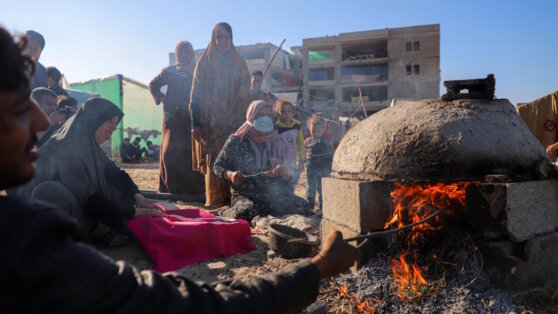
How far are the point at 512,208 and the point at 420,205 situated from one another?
1.91ft

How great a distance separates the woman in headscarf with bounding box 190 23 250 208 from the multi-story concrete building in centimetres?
2457

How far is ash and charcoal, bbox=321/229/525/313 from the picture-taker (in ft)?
7.61

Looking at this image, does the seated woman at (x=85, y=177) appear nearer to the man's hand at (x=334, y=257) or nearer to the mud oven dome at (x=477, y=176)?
the mud oven dome at (x=477, y=176)

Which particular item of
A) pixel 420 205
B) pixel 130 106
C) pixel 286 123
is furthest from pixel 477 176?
pixel 130 106

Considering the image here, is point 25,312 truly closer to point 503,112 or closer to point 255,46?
point 503,112

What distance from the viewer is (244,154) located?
4848 millimetres

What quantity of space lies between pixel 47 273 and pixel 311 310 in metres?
1.60

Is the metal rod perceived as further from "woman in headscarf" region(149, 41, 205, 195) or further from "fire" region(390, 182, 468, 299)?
"fire" region(390, 182, 468, 299)

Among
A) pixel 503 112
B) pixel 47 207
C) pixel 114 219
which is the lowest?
pixel 114 219

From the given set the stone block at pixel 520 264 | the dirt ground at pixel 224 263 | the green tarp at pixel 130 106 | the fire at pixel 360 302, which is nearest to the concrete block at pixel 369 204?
the fire at pixel 360 302

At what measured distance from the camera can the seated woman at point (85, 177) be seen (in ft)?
11.5

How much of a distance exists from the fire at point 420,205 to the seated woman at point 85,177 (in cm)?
246

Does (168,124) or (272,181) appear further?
(168,124)

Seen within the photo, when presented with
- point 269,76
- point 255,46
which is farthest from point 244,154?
point 255,46
